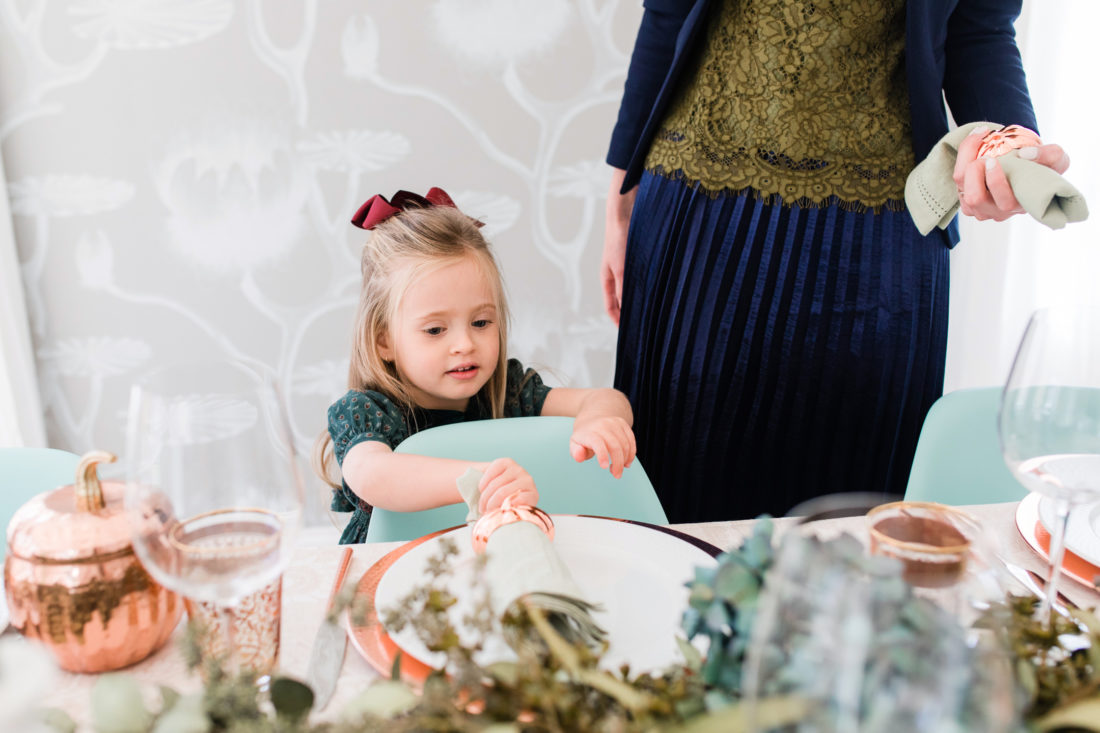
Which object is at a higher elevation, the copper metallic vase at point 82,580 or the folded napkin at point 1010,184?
the folded napkin at point 1010,184

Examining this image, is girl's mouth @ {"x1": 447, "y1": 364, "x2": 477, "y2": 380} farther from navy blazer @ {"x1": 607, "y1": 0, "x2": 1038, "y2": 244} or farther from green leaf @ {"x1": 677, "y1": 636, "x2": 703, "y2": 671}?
green leaf @ {"x1": 677, "y1": 636, "x2": 703, "y2": 671}

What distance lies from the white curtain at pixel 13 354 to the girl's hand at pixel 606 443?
1765 mm

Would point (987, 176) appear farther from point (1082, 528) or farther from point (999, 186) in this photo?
point (1082, 528)

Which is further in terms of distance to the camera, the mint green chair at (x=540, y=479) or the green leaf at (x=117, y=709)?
the mint green chair at (x=540, y=479)

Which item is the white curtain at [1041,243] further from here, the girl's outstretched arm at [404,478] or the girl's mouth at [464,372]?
the girl's outstretched arm at [404,478]

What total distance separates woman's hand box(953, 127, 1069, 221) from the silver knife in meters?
0.85

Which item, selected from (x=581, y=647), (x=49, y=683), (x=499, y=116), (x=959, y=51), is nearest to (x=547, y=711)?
(x=581, y=647)

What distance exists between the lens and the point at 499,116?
223 centimetres

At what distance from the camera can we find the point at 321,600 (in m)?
0.70

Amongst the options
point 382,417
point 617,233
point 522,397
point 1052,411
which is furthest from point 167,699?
point 617,233

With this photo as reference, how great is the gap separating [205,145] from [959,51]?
1.75m

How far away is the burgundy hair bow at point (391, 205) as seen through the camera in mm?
1422

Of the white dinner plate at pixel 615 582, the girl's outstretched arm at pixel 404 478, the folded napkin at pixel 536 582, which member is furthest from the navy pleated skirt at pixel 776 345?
the folded napkin at pixel 536 582

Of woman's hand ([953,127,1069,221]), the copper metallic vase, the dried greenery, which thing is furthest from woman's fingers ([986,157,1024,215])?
the copper metallic vase
